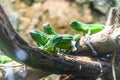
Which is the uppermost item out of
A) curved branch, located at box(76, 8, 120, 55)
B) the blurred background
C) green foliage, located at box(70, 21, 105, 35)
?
green foliage, located at box(70, 21, 105, 35)

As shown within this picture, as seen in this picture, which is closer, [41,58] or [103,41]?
[41,58]

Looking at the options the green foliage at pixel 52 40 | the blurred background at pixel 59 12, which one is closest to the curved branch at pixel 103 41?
the green foliage at pixel 52 40

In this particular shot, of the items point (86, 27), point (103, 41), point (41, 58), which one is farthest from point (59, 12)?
point (41, 58)

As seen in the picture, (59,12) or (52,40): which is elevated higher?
(52,40)

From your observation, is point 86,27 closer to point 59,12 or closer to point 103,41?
point 103,41

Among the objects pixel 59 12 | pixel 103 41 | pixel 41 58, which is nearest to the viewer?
pixel 41 58

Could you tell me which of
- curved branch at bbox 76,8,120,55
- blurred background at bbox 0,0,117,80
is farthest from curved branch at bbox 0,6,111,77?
blurred background at bbox 0,0,117,80

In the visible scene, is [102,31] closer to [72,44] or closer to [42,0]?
[72,44]

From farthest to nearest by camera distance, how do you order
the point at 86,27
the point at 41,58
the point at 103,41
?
the point at 86,27, the point at 103,41, the point at 41,58

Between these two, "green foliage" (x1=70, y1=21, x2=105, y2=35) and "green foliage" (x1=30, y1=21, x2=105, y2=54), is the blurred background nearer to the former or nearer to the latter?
"green foliage" (x1=70, y1=21, x2=105, y2=35)
